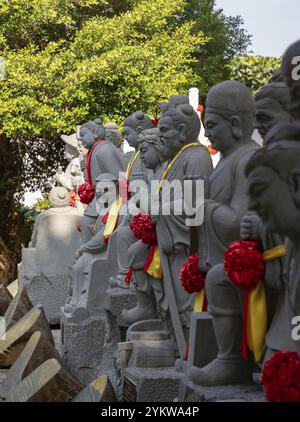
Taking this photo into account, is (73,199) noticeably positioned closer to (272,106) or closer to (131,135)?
(131,135)

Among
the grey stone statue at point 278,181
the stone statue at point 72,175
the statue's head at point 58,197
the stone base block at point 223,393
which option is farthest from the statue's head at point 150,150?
the stone statue at point 72,175

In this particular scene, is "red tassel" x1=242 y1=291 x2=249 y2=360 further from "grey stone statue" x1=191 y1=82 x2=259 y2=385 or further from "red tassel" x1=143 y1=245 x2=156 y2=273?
Result: "red tassel" x1=143 y1=245 x2=156 y2=273

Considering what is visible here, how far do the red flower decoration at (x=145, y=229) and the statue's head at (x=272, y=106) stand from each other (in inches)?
71.0

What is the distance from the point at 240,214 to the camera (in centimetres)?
534

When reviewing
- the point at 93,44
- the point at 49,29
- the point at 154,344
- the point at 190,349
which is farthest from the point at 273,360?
the point at 49,29

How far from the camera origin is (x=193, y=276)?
5.45 metres

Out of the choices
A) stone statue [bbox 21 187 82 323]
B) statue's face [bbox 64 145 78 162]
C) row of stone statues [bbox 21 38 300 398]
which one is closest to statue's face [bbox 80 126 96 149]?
row of stone statues [bbox 21 38 300 398]

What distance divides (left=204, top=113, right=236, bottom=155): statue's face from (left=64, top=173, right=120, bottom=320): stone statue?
14.1 ft

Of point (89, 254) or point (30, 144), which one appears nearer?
point (89, 254)

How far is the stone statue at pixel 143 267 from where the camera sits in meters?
7.03

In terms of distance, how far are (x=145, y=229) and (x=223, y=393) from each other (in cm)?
211

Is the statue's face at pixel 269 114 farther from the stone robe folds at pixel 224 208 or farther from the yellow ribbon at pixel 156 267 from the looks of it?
the yellow ribbon at pixel 156 267

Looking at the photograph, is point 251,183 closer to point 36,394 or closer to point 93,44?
point 36,394

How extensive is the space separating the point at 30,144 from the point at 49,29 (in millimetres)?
3461
